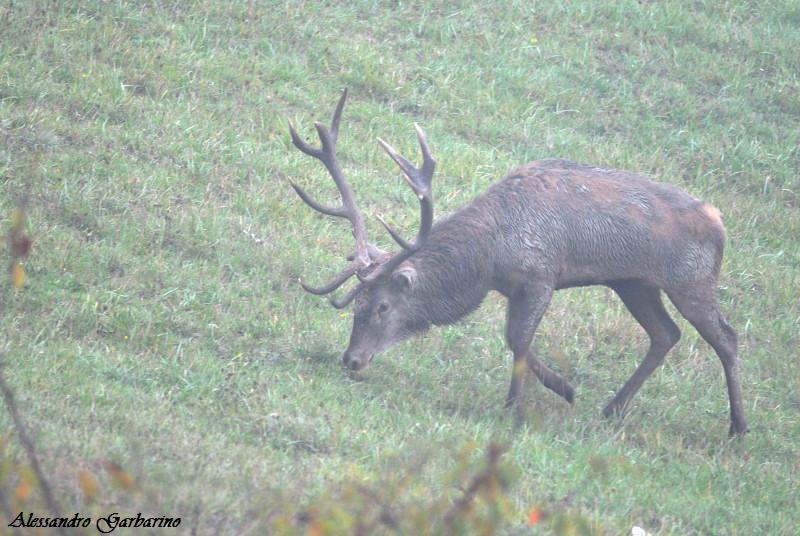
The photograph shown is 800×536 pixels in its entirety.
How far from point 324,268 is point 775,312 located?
4.09m

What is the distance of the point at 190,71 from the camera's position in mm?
11914

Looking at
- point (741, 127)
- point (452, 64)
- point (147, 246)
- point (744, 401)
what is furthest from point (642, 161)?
point (147, 246)

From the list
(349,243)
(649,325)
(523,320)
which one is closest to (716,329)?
(649,325)

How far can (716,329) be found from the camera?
27.6 ft

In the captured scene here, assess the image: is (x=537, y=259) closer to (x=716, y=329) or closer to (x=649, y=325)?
(x=649, y=325)

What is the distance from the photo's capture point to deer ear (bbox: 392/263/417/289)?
26.6 feet

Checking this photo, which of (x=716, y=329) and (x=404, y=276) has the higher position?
(x=404, y=276)

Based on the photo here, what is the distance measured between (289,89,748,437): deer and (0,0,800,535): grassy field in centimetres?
42

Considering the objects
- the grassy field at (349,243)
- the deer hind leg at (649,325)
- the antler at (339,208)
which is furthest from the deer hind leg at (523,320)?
the antler at (339,208)

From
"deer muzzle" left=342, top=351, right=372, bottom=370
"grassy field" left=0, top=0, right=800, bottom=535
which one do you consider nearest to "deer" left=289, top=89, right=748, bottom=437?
"deer muzzle" left=342, top=351, right=372, bottom=370

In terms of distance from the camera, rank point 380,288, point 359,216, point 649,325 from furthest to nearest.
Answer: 1. point 649,325
2. point 359,216
3. point 380,288

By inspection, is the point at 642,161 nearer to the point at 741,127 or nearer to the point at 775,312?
the point at 741,127

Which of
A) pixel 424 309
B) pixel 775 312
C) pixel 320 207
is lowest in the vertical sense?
pixel 775 312

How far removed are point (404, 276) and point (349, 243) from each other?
198 centimetres
